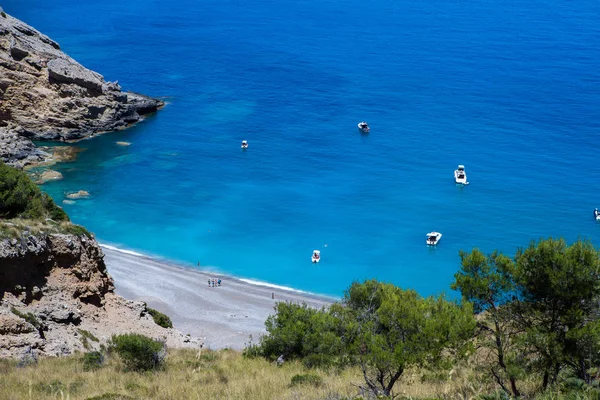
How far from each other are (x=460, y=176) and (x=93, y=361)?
46.8 m

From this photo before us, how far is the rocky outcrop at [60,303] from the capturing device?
2447 cm

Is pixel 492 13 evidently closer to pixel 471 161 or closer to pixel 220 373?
pixel 471 161

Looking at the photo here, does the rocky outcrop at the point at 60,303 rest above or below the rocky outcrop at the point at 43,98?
below

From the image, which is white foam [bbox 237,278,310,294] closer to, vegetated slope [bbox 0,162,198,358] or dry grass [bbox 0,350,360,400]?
vegetated slope [bbox 0,162,198,358]

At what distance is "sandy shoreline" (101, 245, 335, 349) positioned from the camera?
40062 millimetres

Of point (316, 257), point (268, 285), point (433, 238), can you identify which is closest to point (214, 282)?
point (268, 285)

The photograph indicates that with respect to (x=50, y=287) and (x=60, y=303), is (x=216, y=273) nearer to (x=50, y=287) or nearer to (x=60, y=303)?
(x=50, y=287)

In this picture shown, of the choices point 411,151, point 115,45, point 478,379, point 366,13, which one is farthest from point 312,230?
point 366,13

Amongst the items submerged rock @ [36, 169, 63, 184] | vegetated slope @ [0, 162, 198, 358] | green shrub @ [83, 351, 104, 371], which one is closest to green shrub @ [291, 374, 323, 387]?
green shrub @ [83, 351, 104, 371]

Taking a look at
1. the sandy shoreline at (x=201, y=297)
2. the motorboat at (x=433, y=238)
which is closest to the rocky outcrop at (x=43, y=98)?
the sandy shoreline at (x=201, y=297)

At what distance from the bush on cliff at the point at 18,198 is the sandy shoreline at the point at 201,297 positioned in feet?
41.6

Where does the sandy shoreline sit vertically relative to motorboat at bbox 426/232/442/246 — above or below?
below

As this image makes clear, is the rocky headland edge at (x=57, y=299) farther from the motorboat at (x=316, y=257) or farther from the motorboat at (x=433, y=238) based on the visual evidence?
the motorboat at (x=433, y=238)

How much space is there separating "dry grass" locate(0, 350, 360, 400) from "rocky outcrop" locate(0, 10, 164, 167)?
44.1 metres
